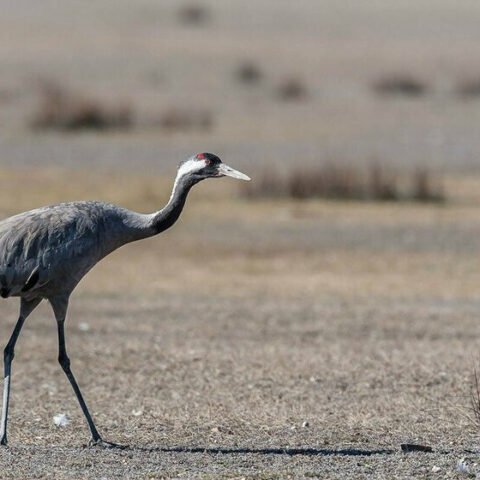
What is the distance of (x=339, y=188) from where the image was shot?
23641 mm

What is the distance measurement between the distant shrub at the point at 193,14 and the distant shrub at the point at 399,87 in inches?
824

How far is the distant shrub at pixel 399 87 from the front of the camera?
4022cm

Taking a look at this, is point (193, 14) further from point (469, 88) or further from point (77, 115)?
point (77, 115)

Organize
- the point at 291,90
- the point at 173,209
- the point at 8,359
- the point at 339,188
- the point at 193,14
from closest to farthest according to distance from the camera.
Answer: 1. the point at 173,209
2. the point at 8,359
3. the point at 339,188
4. the point at 291,90
5. the point at 193,14

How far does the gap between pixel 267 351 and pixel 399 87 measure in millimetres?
28189

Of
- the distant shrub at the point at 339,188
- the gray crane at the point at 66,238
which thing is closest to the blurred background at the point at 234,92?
the distant shrub at the point at 339,188

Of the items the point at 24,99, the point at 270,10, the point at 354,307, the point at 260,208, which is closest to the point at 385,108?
the point at 24,99

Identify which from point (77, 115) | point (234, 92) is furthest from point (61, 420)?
point (234, 92)

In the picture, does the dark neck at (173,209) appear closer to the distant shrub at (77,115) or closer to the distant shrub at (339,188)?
the distant shrub at (339,188)

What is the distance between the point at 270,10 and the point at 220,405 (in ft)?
206

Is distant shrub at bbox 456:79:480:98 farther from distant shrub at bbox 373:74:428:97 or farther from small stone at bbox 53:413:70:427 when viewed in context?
small stone at bbox 53:413:70:427

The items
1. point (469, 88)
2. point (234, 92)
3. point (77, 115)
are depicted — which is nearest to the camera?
point (77, 115)

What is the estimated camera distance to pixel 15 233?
9.41 metres

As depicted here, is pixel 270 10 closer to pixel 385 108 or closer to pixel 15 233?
pixel 385 108
